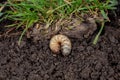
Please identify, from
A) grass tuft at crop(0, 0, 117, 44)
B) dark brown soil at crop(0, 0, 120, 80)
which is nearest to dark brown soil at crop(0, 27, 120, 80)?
dark brown soil at crop(0, 0, 120, 80)

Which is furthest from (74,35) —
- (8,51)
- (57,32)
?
(8,51)

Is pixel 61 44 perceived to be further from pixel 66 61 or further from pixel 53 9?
pixel 53 9

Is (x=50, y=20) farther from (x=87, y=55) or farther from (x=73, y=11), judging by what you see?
(x=87, y=55)

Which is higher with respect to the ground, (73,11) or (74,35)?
(73,11)

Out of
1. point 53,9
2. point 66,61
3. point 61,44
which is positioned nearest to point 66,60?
point 66,61

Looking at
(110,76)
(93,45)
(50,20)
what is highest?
(50,20)

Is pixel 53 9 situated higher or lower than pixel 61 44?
higher
